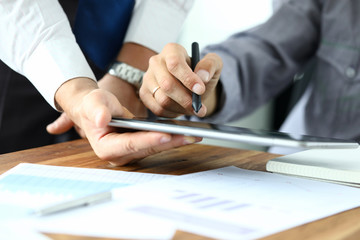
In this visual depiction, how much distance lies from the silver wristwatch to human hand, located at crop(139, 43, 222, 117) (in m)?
0.18

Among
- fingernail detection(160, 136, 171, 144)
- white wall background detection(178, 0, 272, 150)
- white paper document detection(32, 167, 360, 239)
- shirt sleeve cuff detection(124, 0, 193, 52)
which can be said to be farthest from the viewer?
white wall background detection(178, 0, 272, 150)

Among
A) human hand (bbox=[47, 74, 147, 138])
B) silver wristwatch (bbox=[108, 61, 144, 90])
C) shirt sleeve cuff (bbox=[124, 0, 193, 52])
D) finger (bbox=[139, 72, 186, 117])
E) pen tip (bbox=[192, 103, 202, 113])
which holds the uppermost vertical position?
shirt sleeve cuff (bbox=[124, 0, 193, 52])

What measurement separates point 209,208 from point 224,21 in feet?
5.53

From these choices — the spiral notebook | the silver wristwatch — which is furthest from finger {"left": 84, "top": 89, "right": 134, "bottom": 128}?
the silver wristwatch

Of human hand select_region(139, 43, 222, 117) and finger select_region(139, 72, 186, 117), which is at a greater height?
human hand select_region(139, 43, 222, 117)

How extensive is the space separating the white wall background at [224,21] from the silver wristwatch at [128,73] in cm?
105

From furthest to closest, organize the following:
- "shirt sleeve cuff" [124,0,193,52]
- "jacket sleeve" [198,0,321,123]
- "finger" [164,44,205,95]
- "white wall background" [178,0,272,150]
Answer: "white wall background" [178,0,272,150] → "jacket sleeve" [198,0,321,123] → "shirt sleeve cuff" [124,0,193,52] → "finger" [164,44,205,95]

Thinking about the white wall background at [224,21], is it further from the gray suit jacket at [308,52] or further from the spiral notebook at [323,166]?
the spiral notebook at [323,166]

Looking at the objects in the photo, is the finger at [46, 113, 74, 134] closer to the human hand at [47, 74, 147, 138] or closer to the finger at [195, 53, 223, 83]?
the human hand at [47, 74, 147, 138]

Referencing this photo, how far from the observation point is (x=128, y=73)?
91cm

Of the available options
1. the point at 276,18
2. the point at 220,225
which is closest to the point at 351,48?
the point at 276,18

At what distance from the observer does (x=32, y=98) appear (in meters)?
1.07

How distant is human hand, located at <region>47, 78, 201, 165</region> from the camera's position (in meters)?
0.52

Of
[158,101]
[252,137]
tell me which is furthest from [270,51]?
[252,137]
